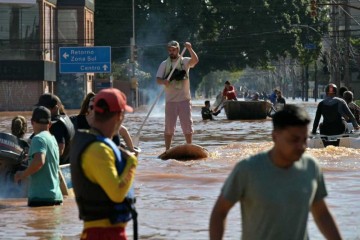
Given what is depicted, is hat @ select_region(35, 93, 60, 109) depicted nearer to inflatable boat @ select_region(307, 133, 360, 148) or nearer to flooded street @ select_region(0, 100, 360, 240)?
flooded street @ select_region(0, 100, 360, 240)

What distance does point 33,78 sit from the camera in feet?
248

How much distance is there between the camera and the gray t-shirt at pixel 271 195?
583 cm

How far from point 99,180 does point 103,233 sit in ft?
1.07

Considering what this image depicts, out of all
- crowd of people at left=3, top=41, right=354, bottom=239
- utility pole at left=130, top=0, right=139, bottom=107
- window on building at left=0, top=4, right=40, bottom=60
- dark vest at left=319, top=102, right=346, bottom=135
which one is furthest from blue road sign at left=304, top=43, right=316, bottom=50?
crowd of people at left=3, top=41, right=354, bottom=239

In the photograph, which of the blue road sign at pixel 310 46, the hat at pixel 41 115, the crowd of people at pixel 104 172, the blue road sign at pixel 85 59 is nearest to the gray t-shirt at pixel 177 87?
the hat at pixel 41 115

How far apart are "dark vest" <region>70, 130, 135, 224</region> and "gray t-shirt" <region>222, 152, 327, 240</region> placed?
813mm

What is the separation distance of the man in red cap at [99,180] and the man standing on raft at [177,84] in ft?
37.8

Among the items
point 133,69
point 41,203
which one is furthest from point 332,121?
point 133,69

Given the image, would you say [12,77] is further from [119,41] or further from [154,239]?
[154,239]

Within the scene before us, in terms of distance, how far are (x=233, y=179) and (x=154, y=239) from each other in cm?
445

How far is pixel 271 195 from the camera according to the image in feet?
19.1

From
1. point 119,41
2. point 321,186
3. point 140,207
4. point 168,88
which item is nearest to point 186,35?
point 119,41

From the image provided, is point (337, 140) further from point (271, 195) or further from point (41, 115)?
point (271, 195)

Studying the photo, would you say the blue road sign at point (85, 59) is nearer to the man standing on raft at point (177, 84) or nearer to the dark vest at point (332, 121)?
the dark vest at point (332, 121)
